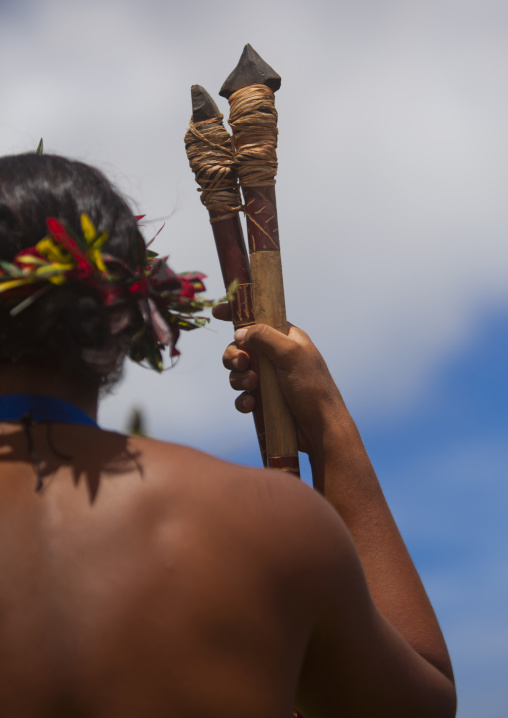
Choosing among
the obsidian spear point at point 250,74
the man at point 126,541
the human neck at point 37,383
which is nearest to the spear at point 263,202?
the obsidian spear point at point 250,74

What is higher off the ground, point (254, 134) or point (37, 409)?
point (254, 134)

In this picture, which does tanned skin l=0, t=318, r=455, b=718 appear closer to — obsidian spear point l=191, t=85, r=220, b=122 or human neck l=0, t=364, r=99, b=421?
human neck l=0, t=364, r=99, b=421

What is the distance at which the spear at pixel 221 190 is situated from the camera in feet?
11.0

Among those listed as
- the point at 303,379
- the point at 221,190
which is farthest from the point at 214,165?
the point at 303,379

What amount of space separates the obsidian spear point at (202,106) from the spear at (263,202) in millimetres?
80

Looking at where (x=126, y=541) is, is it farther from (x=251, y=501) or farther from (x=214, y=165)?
(x=214, y=165)

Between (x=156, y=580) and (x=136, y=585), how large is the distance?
0.05 metres

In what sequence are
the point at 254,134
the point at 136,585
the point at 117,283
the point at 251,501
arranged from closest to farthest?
the point at 136,585 → the point at 251,501 → the point at 117,283 → the point at 254,134

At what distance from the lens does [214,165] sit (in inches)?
132

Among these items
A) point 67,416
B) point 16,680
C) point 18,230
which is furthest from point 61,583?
point 18,230

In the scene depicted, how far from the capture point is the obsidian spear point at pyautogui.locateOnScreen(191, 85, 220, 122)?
338 cm

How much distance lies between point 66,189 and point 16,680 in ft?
4.00

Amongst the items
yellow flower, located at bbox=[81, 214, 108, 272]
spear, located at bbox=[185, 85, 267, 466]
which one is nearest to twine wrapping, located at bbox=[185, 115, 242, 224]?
spear, located at bbox=[185, 85, 267, 466]

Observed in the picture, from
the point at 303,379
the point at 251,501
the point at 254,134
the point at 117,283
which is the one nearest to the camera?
the point at 251,501
